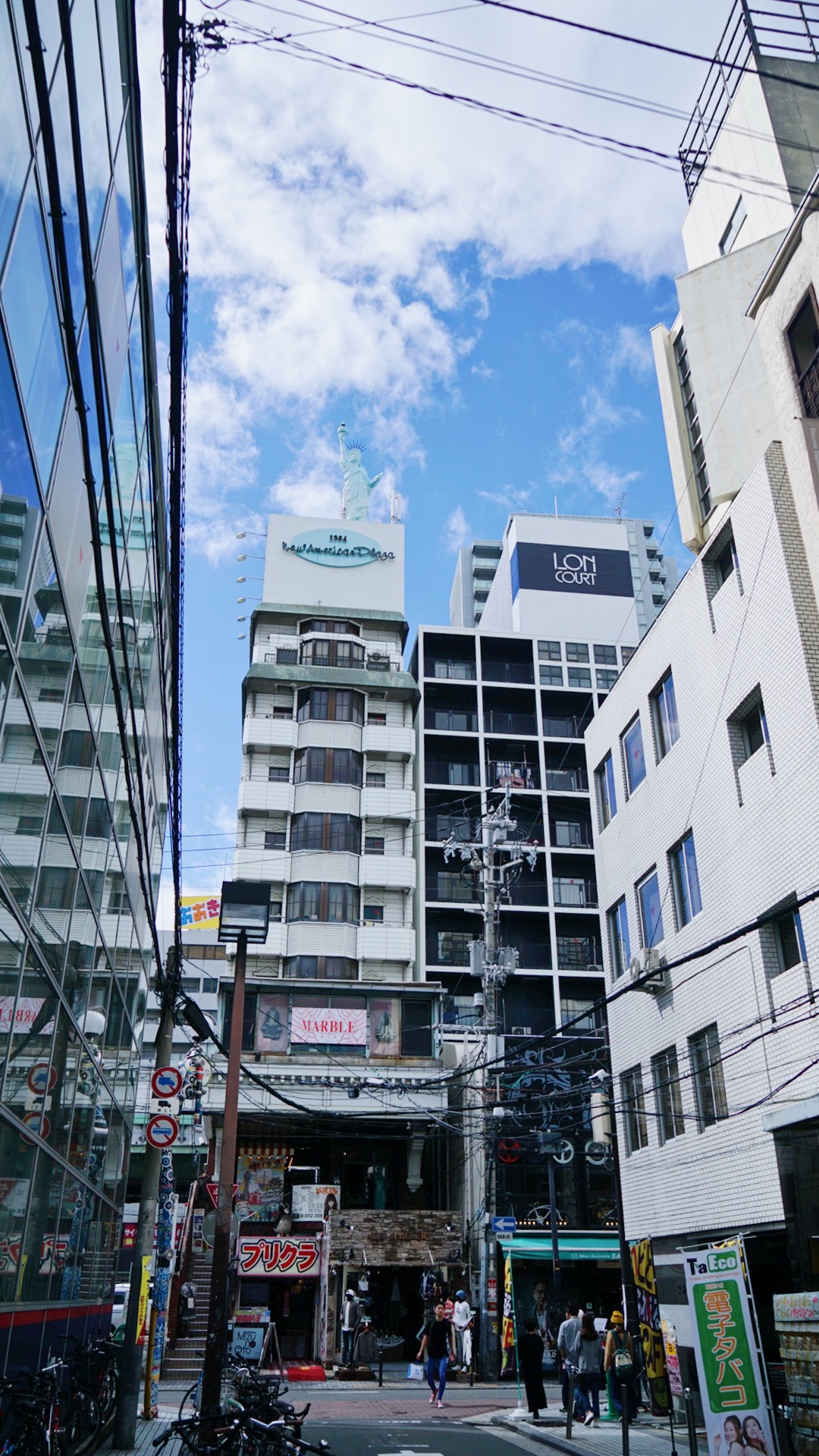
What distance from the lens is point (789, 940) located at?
1712cm

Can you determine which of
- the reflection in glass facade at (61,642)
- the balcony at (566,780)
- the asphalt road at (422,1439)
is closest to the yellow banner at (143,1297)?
the reflection in glass facade at (61,642)

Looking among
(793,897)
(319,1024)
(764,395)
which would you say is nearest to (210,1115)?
(319,1024)

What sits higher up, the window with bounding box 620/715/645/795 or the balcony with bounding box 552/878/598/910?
the balcony with bounding box 552/878/598/910

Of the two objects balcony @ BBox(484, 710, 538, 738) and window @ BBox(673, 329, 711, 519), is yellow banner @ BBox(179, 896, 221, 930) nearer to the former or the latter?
balcony @ BBox(484, 710, 538, 738)

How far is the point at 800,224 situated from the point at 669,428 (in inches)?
292

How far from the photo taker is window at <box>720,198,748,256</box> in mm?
25203

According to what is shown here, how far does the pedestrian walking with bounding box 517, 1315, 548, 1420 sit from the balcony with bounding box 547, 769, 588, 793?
1500 inches

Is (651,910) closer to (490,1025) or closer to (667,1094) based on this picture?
(667,1094)

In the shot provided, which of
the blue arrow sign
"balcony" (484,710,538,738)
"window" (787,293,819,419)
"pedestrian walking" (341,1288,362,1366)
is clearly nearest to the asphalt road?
the blue arrow sign

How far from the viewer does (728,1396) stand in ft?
40.9

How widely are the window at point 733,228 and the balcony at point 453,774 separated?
3393 cm

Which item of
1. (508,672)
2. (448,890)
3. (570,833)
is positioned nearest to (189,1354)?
(448,890)

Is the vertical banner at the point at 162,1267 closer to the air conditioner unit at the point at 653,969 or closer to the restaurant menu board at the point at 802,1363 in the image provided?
the air conditioner unit at the point at 653,969

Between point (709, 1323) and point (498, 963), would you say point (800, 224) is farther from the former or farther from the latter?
point (498, 963)
